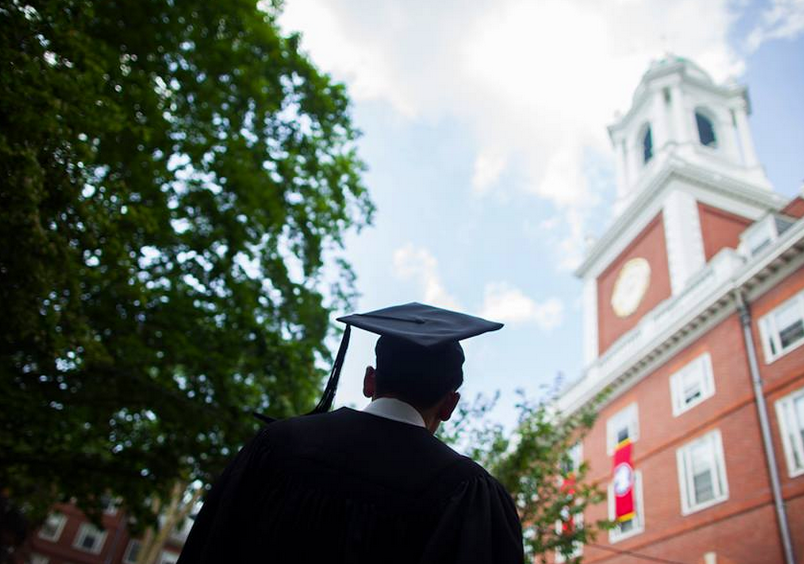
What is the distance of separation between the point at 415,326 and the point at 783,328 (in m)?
16.9

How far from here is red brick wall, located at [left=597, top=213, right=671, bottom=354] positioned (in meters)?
23.4

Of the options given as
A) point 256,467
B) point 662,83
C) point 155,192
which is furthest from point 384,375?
point 662,83

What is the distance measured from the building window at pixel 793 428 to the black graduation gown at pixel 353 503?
50.5 ft

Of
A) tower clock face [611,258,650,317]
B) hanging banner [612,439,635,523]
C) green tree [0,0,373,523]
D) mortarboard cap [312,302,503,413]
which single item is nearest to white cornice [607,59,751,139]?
tower clock face [611,258,650,317]

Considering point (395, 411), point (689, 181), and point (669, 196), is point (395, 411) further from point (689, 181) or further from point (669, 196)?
point (689, 181)

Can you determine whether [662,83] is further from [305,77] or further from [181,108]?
[181,108]

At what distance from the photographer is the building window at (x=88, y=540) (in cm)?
4072

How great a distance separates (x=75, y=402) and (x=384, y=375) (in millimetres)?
9537

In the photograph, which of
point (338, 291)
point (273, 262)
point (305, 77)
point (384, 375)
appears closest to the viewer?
point (384, 375)

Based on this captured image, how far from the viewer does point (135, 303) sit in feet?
30.2

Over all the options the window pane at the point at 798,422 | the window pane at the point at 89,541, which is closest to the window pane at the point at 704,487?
the window pane at the point at 798,422

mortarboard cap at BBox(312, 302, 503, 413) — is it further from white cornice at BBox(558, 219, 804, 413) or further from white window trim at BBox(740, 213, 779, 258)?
white window trim at BBox(740, 213, 779, 258)

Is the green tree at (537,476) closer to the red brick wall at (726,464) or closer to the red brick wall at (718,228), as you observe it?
the red brick wall at (726,464)

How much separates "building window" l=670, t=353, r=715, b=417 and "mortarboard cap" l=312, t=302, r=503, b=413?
694 inches
